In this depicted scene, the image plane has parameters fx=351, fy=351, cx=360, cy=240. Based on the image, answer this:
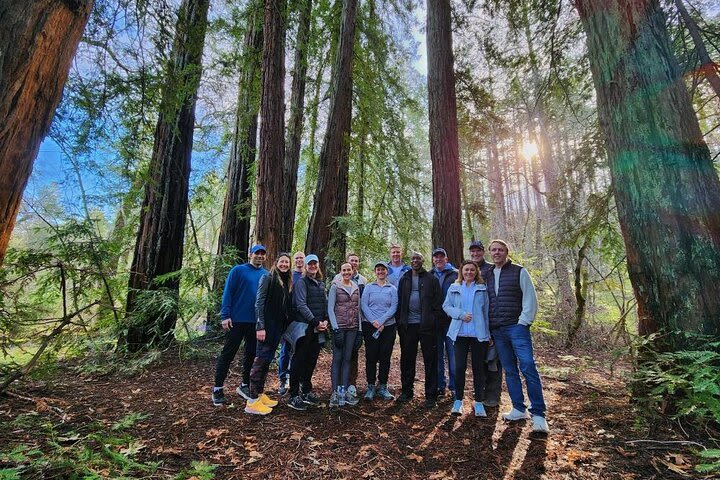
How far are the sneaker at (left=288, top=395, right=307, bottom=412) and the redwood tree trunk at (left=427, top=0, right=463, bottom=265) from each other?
3.57 metres

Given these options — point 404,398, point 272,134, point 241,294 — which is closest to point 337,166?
point 272,134

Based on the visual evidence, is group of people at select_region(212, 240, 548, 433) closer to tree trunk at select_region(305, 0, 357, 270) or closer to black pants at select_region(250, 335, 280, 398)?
black pants at select_region(250, 335, 280, 398)

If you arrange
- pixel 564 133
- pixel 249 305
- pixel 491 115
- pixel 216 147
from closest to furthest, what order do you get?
pixel 249 305 < pixel 491 115 < pixel 216 147 < pixel 564 133

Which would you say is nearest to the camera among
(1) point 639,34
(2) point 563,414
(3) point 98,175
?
(1) point 639,34

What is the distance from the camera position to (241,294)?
4801mm

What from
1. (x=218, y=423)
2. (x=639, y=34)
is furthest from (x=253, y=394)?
(x=639, y=34)

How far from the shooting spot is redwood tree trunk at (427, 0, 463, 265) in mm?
Answer: 6641

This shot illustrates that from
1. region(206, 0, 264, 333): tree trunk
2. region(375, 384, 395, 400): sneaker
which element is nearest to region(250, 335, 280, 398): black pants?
region(375, 384, 395, 400): sneaker

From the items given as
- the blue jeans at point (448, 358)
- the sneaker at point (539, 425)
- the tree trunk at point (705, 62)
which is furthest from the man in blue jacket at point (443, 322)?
the tree trunk at point (705, 62)

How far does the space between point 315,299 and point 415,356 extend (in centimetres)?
158

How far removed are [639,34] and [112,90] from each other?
243 inches

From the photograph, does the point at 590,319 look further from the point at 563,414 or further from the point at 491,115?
the point at 563,414

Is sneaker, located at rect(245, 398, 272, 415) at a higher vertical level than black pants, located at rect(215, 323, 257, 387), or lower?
lower

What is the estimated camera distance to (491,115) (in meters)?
8.07
